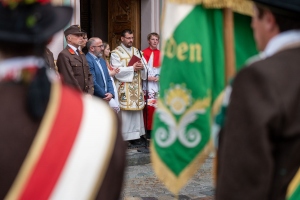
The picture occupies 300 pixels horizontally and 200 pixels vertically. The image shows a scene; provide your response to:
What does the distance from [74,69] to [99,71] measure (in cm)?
58

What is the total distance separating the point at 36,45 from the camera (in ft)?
6.37

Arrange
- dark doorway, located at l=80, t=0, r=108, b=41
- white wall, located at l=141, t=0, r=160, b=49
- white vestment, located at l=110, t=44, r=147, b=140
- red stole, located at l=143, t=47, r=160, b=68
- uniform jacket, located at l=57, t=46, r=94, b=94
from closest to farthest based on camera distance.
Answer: uniform jacket, located at l=57, t=46, r=94, b=94 < white vestment, located at l=110, t=44, r=147, b=140 < red stole, located at l=143, t=47, r=160, b=68 < white wall, located at l=141, t=0, r=160, b=49 < dark doorway, located at l=80, t=0, r=108, b=41

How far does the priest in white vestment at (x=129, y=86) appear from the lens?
29.3ft

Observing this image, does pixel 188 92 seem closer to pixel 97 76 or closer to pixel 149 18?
pixel 97 76

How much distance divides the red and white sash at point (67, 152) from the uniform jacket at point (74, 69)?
18.2ft

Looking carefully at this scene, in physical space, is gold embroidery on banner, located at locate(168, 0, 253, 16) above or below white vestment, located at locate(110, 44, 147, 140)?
above

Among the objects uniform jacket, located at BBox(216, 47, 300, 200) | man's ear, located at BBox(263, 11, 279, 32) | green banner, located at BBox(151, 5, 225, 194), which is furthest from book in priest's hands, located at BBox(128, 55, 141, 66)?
uniform jacket, located at BBox(216, 47, 300, 200)

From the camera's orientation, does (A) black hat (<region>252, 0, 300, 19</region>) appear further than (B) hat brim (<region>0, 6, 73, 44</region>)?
Yes

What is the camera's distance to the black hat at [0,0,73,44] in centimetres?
192

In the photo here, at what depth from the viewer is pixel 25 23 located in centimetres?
193

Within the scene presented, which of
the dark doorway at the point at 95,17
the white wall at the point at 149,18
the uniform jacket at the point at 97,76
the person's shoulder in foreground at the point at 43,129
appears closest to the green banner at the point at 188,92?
the person's shoulder in foreground at the point at 43,129

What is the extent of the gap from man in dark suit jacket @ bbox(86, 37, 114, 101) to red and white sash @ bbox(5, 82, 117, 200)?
20.5 feet

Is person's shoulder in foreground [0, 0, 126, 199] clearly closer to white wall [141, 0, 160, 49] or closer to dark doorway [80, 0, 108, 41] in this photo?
white wall [141, 0, 160, 49]

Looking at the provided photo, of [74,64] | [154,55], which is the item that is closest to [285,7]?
[74,64]
